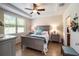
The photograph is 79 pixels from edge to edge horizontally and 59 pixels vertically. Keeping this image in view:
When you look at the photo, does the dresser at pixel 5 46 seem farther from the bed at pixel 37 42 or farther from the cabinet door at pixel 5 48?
the bed at pixel 37 42

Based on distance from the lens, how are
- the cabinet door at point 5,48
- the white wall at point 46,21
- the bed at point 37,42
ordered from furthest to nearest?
1. the bed at point 37,42
2. the white wall at point 46,21
3. the cabinet door at point 5,48

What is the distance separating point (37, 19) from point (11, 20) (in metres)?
0.76

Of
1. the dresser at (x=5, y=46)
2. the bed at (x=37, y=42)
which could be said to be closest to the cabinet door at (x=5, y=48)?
the dresser at (x=5, y=46)

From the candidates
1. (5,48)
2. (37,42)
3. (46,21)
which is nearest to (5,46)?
(5,48)

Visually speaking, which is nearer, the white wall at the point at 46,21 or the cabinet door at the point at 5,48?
the cabinet door at the point at 5,48

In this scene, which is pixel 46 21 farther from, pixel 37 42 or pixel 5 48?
pixel 5 48

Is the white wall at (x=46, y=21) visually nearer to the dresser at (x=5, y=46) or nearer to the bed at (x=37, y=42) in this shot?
the bed at (x=37, y=42)

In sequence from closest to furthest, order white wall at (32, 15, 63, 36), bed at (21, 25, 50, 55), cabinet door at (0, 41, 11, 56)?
cabinet door at (0, 41, 11, 56)
white wall at (32, 15, 63, 36)
bed at (21, 25, 50, 55)

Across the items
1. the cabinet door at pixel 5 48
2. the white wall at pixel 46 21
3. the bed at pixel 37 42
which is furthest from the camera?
the bed at pixel 37 42

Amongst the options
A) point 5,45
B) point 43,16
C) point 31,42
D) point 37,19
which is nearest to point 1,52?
point 5,45

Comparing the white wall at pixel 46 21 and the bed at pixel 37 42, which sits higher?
the white wall at pixel 46 21

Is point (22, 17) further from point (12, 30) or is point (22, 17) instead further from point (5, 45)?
point (5, 45)

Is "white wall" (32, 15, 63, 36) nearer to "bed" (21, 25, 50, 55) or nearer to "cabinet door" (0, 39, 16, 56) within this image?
"bed" (21, 25, 50, 55)

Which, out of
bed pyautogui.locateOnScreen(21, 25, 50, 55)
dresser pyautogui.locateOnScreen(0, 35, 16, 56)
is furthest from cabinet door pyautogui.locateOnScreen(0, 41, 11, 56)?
bed pyautogui.locateOnScreen(21, 25, 50, 55)
